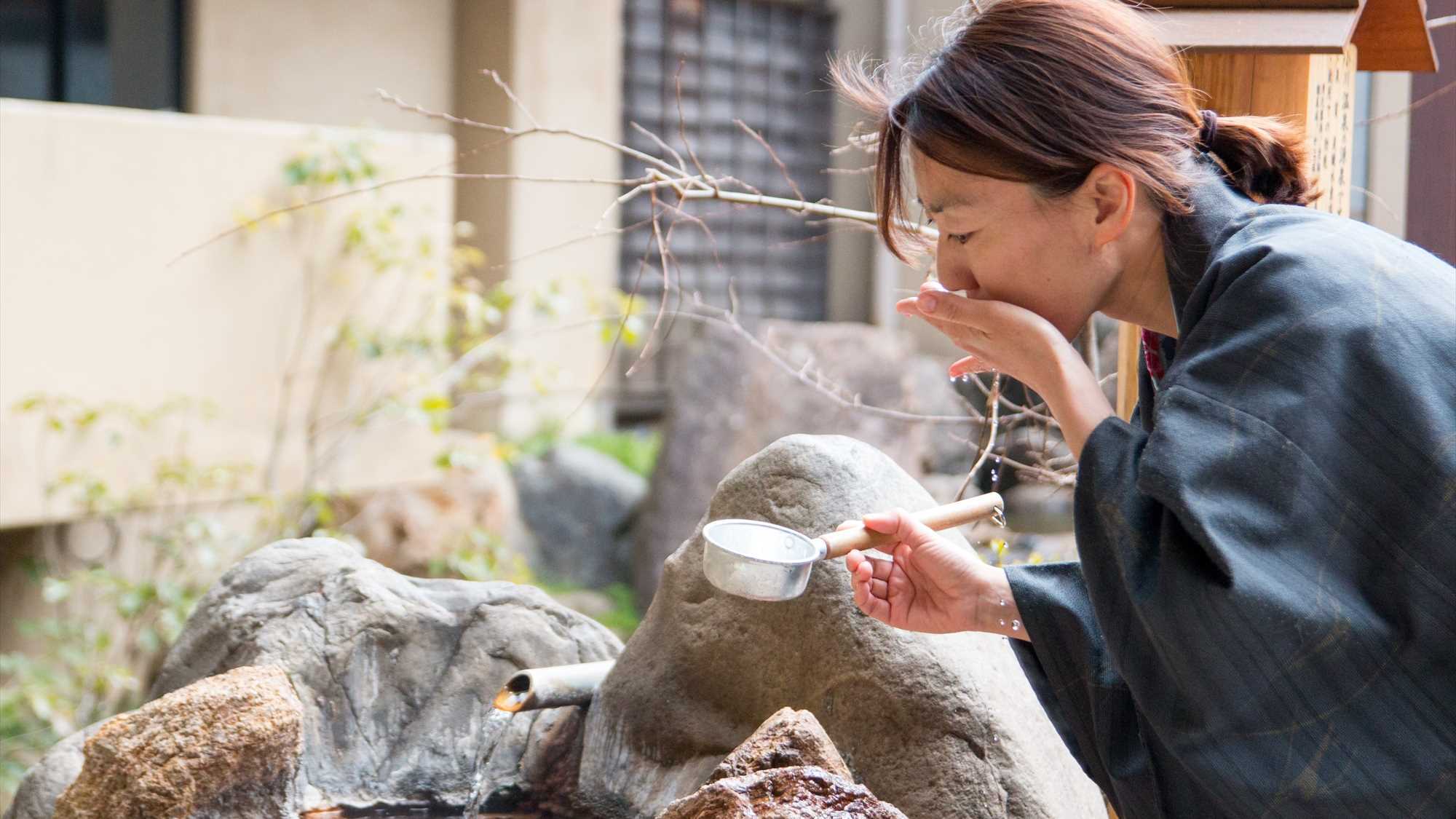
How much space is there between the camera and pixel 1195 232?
1818mm

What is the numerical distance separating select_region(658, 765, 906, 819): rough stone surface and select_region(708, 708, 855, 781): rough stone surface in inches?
7.6

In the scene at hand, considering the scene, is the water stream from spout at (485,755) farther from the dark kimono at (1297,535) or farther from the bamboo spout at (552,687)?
the dark kimono at (1297,535)

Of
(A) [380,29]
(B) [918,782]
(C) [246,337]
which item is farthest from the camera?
(A) [380,29]

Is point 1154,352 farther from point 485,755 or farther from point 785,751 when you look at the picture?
point 485,755

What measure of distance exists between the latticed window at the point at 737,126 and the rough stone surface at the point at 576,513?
1.03 meters

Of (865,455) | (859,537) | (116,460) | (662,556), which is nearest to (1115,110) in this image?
(859,537)

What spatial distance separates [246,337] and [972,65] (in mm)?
4639

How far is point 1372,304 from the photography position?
163cm

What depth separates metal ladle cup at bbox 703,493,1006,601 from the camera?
1978 millimetres

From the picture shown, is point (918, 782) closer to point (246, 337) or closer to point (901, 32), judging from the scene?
point (246, 337)

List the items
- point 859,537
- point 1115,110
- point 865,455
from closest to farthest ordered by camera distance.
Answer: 1. point 1115,110
2. point 859,537
3. point 865,455

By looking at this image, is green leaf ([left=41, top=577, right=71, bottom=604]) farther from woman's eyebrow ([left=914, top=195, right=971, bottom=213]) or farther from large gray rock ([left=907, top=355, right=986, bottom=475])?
large gray rock ([left=907, top=355, right=986, bottom=475])

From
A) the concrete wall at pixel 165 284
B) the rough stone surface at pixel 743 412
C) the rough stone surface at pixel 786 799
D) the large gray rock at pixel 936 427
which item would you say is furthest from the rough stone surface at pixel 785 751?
the large gray rock at pixel 936 427

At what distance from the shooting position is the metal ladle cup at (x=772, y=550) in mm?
1978
